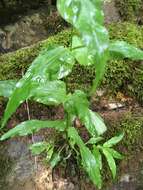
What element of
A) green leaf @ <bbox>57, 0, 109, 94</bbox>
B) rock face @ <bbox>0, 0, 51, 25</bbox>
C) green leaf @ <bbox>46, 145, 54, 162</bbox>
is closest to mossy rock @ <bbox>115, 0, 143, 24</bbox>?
rock face @ <bbox>0, 0, 51, 25</bbox>

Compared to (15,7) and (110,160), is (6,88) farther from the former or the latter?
(15,7)

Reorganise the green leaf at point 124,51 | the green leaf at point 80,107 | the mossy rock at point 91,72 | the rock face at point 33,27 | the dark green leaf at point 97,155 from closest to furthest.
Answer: the green leaf at point 124,51
the green leaf at point 80,107
the dark green leaf at point 97,155
the mossy rock at point 91,72
the rock face at point 33,27

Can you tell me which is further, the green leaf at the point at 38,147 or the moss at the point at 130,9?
the moss at the point at 130,9

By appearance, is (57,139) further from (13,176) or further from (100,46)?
(100,46)

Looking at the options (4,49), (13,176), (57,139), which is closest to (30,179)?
(13,176)

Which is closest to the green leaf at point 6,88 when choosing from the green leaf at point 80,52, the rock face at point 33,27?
the green leaf at point 80,52

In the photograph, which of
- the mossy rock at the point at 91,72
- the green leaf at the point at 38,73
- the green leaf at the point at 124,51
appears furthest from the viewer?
the mossy rock at the point at 91,72

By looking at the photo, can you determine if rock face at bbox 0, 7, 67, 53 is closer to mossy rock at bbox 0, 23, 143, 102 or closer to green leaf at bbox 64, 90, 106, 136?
mossy rock at bbox 0, 23, 143, 102

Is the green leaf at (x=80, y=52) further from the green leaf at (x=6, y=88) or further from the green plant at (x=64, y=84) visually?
the green leaf at (x=6, y=88)
